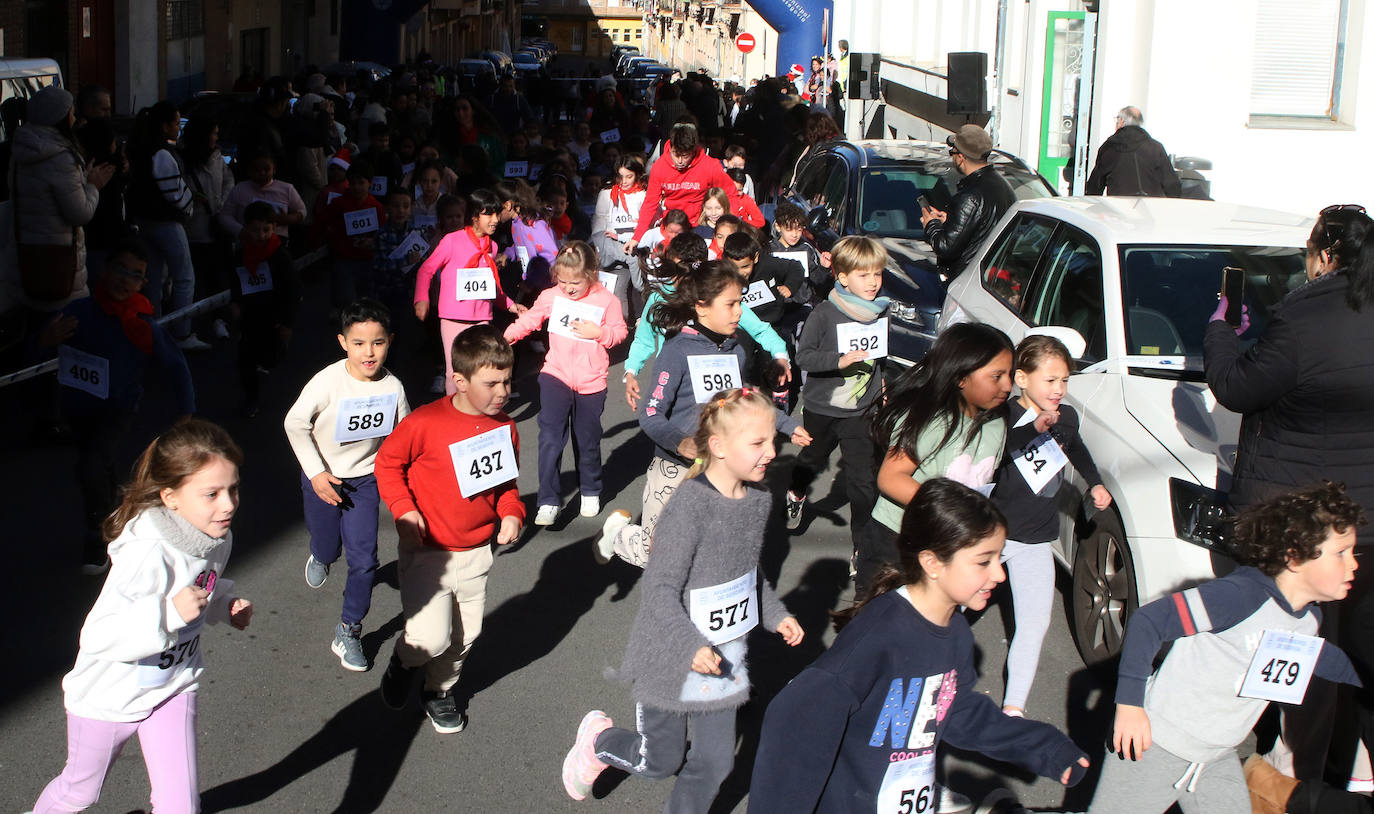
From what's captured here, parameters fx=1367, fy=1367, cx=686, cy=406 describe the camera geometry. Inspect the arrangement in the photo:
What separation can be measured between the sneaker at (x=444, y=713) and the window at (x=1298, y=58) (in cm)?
1146

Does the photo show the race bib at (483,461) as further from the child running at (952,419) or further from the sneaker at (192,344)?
Answer: the sneaker at (192,344)

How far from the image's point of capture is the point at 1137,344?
584 cm

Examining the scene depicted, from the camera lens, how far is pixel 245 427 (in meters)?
8.95

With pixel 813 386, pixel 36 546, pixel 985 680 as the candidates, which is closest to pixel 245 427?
pixel 36 546

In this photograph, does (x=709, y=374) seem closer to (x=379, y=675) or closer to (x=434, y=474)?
(x=434, y=474)

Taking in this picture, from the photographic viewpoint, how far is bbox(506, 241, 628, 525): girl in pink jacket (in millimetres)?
7137

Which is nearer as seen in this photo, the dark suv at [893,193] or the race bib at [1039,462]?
the race bib at [1039,462]

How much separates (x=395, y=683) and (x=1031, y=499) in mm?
2387

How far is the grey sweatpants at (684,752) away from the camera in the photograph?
3.92 metres

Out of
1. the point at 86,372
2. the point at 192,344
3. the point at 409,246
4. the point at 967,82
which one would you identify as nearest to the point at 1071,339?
the point at 86,372

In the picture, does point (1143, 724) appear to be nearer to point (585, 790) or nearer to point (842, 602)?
point (585, 790)

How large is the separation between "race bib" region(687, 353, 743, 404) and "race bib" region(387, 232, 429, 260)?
14.7ft

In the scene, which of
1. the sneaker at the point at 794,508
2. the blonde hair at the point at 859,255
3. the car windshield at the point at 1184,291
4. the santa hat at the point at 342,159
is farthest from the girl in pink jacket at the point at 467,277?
the santa hat at the point at 342,159

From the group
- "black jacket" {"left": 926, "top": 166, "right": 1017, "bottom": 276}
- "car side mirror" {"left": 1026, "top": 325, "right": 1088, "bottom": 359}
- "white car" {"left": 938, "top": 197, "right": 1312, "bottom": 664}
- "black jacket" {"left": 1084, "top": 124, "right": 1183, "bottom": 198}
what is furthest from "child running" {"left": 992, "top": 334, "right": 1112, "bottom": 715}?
"black jacket" {"left": 1084, "top": 124, "right": 1183, "bottom": 198}
